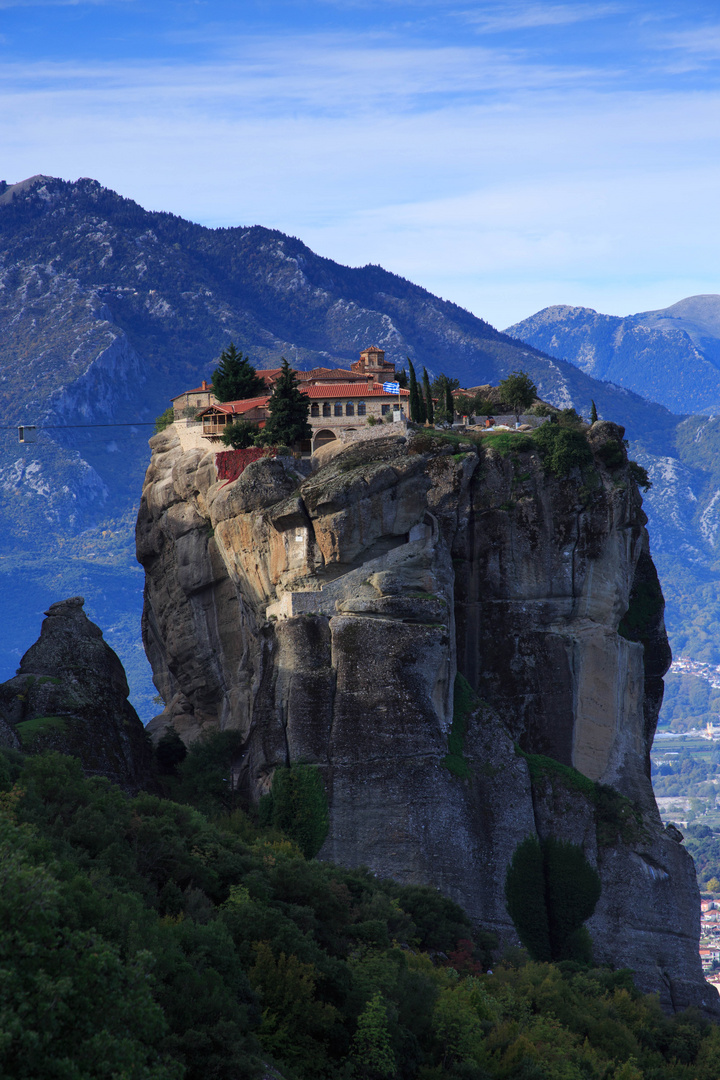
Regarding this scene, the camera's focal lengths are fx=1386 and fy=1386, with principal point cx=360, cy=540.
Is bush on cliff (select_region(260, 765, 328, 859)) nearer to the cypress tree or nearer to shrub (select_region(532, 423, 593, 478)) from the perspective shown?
shrub (select_region(532, 423, 593, 478))

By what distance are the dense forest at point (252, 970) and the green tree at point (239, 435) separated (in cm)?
2411

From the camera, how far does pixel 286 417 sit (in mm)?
86812

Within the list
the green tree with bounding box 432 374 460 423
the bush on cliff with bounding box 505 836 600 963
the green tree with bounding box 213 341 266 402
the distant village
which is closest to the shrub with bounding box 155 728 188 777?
the distant village

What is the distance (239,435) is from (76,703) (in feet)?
75.7

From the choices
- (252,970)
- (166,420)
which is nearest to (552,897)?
(252,970)

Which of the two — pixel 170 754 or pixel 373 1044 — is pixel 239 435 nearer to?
pixel 170 754

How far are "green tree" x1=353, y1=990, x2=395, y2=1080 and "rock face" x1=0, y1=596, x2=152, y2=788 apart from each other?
24.8 meters

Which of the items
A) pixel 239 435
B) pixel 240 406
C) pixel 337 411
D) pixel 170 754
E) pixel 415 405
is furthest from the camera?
pixel 240 406

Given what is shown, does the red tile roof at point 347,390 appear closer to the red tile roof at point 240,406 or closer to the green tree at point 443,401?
the green tree at point 443,401

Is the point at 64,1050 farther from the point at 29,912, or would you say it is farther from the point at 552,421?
the point at 552,421

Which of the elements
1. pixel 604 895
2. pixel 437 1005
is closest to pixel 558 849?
pixel 604 895

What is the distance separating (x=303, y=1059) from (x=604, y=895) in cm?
3478

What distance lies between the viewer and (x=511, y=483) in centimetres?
8244

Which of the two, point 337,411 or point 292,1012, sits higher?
point 337,411
